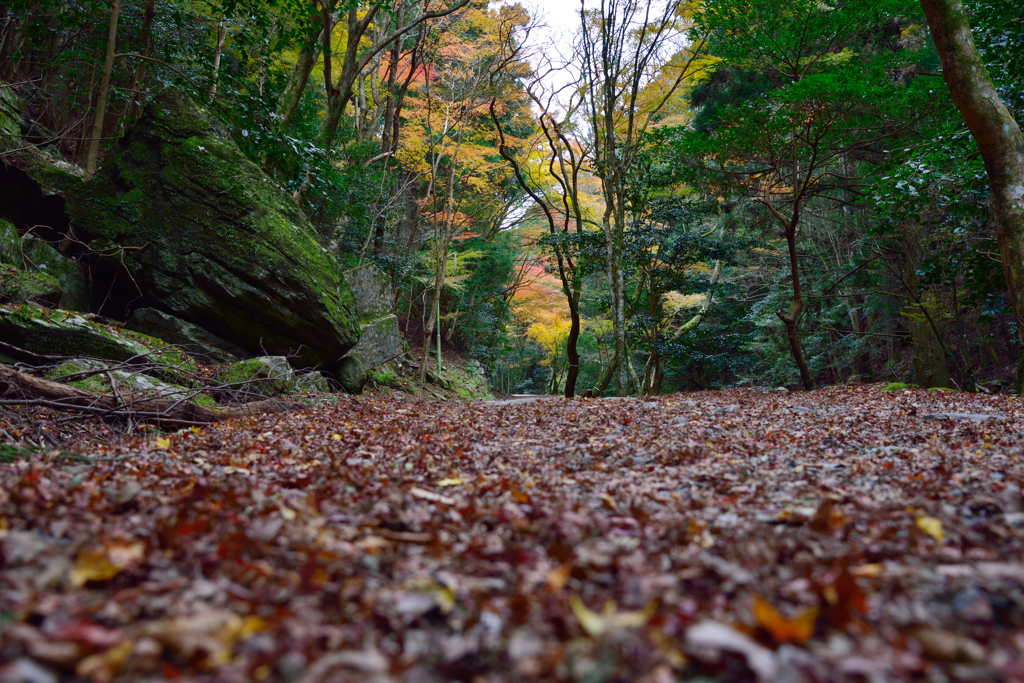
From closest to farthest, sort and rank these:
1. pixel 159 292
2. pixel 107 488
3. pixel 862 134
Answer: pixel 107 488 → pixel 159 292 → pixel 862 134

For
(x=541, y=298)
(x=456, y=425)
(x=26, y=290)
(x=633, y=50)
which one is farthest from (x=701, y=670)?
(x=541, y=298)

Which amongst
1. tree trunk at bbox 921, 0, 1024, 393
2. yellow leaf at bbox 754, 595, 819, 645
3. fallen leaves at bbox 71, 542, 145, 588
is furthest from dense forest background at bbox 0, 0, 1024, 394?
fallen leaves at bbox 71, 542, 145, 588

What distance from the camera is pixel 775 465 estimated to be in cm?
306

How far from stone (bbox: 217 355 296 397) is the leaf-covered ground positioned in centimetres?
305

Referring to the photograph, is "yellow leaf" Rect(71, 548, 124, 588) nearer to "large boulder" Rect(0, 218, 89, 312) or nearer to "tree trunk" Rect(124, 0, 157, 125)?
"large boulder" Rect(0, 218, 89, 312)

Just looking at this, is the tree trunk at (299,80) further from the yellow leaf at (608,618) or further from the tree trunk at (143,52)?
the yellow leaf at (608,618)

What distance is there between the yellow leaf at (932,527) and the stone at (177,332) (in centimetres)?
703

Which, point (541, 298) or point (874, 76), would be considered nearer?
point (874, 76)

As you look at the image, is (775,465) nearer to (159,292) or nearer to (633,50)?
(159,292)

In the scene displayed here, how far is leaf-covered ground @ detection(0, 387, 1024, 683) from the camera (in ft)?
3.32

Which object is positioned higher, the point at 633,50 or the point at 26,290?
the point at 633,50

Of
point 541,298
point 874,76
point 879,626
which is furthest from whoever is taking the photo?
point 541,298

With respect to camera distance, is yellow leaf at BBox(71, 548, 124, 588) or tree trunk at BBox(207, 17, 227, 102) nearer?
yellow leaf at BBox(71, 548, 124, 588)

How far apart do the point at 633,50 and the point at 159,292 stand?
928cm
